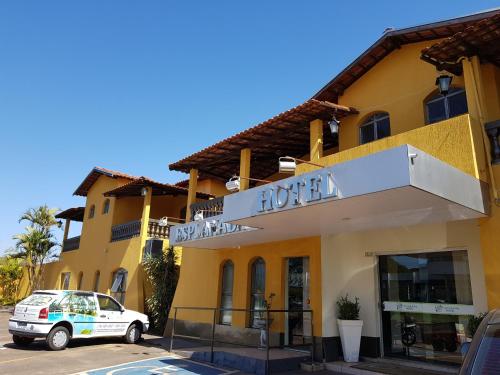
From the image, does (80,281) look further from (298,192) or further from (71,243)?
(298,192)

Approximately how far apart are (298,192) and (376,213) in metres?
1.60

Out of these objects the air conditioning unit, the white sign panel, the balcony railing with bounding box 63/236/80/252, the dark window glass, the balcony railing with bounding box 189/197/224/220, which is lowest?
the white sign panel

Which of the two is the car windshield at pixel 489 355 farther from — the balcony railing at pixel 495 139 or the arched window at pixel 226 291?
the arched window at pixel 226 291

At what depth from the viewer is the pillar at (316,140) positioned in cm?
1053

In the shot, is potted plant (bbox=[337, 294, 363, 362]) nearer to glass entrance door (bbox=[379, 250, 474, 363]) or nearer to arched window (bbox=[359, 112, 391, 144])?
glass entrance door (bbox=[379, 250, 474, 363])

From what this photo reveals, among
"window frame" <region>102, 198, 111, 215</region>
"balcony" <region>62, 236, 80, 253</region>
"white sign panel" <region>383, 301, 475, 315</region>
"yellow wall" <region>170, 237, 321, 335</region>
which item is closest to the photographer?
"white sign panel" <region>383, 301, 475, 315</region>

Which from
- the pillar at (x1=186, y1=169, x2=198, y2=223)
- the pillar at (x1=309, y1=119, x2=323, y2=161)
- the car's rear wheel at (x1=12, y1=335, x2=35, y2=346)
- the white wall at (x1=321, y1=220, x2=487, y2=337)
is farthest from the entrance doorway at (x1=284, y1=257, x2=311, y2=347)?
the car's rear wheel at (x1=12, y1=335, x2=35, y2=346)

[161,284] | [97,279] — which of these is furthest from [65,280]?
[161,284]

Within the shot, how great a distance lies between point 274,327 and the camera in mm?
10789

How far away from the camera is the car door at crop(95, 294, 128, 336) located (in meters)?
12.2

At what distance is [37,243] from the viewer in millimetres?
26266

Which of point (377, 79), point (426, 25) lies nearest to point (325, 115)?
point (377, 79)

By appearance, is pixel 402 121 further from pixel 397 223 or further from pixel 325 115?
pixel 397 223

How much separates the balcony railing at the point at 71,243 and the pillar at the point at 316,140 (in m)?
18.2
